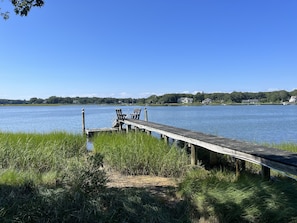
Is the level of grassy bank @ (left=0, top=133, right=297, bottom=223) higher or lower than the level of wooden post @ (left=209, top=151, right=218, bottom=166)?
higher

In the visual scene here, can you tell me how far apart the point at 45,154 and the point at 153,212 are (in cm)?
Answer: 526

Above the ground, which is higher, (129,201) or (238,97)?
(238,97)

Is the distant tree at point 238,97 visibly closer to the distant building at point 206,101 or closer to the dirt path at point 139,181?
the distant building at point 206,101

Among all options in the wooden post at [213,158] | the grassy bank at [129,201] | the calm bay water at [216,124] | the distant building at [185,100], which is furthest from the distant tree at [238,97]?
the grassy bank at [129,201]

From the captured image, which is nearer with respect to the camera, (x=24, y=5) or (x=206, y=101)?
(x=24, y=5)

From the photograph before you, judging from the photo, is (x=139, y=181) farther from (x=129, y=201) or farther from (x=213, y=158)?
(x=213, y=158)

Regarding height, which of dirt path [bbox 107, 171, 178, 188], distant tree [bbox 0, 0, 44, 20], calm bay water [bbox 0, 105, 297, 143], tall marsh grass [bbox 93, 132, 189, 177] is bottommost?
calm bay water [bbox 0, 105, 297, 143]

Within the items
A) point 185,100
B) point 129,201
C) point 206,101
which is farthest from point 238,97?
point 129,201

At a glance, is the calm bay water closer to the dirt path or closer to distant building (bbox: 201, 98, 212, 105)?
the dirt path

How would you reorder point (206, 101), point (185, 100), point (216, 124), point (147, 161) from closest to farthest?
1. point (147, 161)
2. point (216, 124)
3. point (185, 100)
4. point (206, 101)

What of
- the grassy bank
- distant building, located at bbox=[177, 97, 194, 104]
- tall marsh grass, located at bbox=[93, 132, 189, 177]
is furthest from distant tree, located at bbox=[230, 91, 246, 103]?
the grassy bank

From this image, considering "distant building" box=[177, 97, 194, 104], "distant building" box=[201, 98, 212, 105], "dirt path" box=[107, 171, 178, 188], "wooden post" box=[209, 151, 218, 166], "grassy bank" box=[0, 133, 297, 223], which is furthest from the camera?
"distant building" box=[201, 98, 212, 105]

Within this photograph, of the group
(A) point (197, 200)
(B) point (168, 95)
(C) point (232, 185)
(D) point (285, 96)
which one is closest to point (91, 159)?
(A) point (197, 200)

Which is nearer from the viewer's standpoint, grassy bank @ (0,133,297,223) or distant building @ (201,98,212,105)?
grassy bank @ (0,133,297,223)
